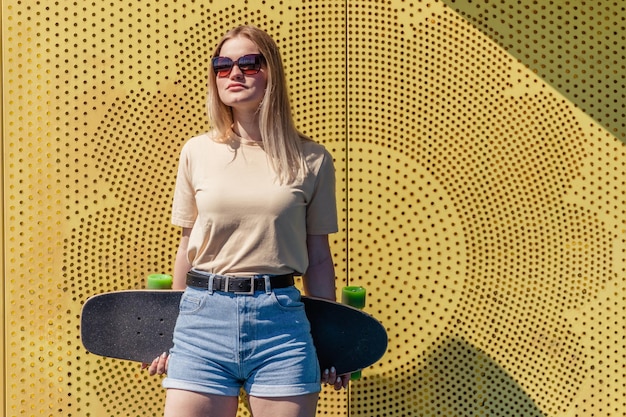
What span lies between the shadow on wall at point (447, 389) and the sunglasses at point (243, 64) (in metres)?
2.08

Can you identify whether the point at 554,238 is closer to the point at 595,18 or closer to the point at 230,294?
the point at 595,18

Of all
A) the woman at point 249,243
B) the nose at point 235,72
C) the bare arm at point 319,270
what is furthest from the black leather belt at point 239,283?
the nose at point 235,72

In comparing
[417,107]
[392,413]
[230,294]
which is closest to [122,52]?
[417,107]

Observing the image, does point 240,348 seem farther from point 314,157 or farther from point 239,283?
Result: point 314,157

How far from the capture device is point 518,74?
14.2 feet

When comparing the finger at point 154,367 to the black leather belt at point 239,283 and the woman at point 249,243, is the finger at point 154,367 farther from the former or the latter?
the black leather belt at point 239,283

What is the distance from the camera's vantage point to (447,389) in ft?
14.4

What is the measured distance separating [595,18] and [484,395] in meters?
2.25

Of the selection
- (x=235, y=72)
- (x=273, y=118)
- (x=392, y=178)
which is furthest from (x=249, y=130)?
(x=392, y=178)

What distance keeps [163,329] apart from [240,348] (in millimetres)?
667

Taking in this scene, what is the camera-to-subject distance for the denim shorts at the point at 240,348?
2840 mm

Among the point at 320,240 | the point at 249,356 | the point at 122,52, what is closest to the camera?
the point at 249,356

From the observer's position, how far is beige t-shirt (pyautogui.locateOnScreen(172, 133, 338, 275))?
2889 millimetres

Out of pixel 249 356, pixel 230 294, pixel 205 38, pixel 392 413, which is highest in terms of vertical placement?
pixel 205 38
